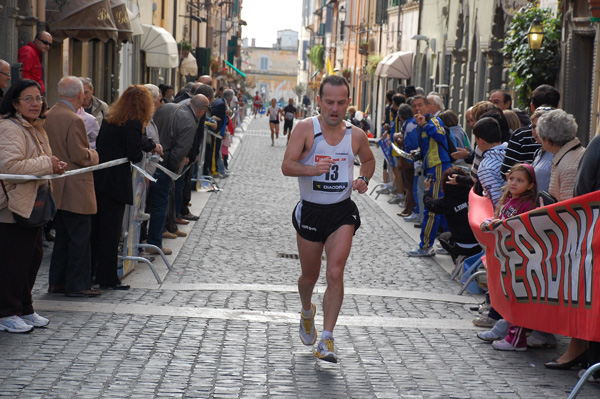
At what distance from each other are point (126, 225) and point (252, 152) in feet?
76.0

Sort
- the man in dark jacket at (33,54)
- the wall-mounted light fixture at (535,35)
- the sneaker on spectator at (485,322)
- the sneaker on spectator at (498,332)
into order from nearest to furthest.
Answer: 1. the sneaker on spectator at (498,332)
2. the sneaker on spectator at (485,322)
3. the man in dark jacket at (33,54)
4. the wall-mounted light fixture at (535,35)

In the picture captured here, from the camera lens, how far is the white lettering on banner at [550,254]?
263 inches

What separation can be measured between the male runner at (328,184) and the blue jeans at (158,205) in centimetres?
447

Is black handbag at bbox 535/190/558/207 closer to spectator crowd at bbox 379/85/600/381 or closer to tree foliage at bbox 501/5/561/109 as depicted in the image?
spectator crowd at bbox 379/85/600/381

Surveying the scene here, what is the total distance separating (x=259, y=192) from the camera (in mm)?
19719

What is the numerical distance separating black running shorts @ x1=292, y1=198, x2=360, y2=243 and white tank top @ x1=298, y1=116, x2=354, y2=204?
0.04 meters

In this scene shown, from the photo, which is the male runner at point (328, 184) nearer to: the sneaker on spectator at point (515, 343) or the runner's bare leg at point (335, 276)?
the runner's bare leg at point (335, 276)

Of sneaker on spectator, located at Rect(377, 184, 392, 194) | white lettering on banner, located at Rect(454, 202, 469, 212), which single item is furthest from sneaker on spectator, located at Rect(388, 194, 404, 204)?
white lettering on banner, located at Rect(454, 202, 469, 212)

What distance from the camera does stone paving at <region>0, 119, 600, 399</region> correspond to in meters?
6.24

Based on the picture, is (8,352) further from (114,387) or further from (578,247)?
(578,247)

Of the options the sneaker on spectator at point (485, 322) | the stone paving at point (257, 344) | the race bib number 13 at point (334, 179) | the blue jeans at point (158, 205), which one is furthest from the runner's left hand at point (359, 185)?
the blue jeans at point (158, 205)

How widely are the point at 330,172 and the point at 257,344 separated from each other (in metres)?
1.34

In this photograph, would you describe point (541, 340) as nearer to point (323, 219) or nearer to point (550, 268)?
point (550, 268)

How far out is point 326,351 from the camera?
22.3ft
